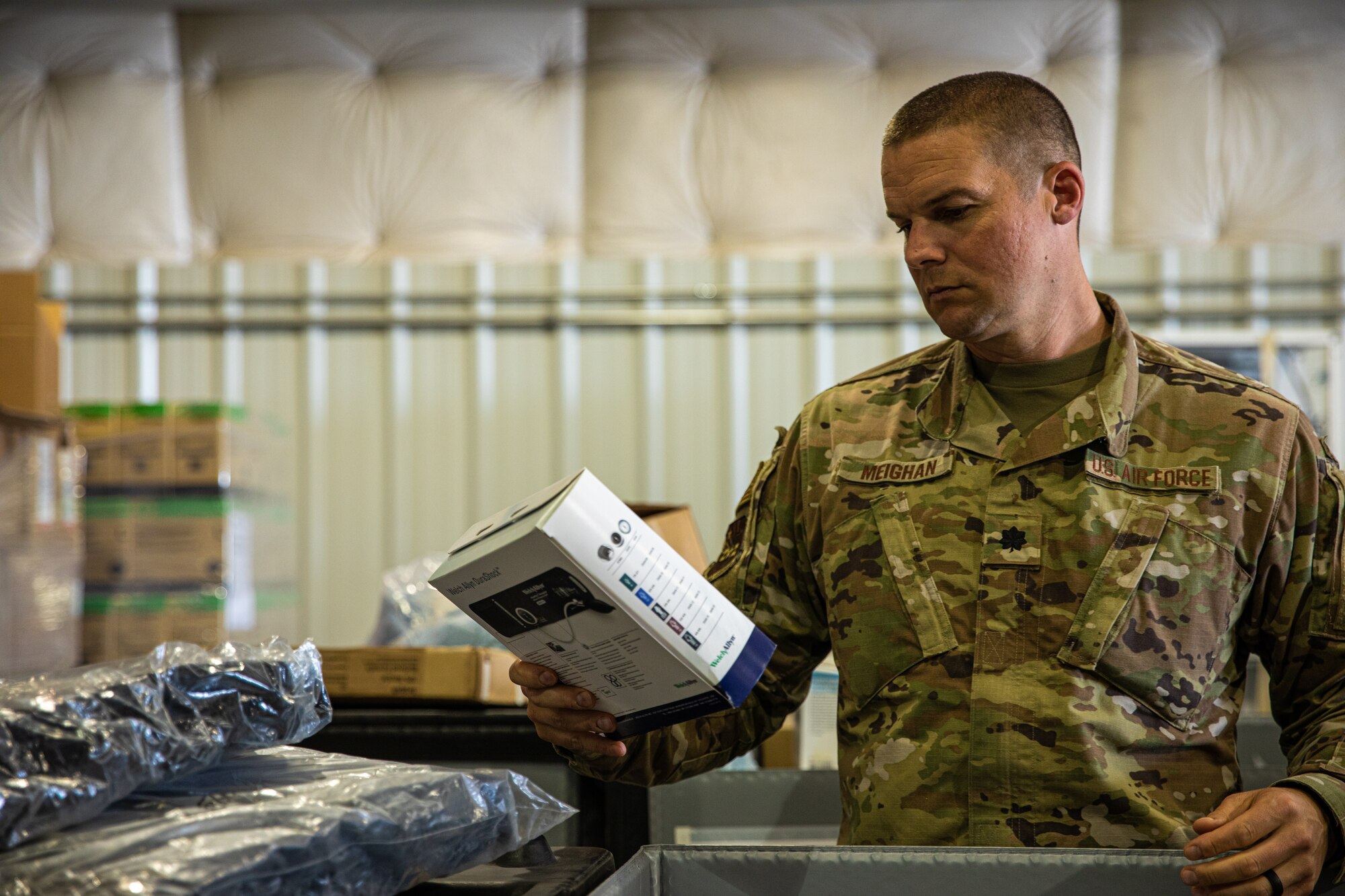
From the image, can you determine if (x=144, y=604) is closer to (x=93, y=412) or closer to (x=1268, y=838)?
(x=93, y=412)

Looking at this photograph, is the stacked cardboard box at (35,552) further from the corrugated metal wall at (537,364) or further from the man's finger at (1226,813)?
the man's finger at (1226,813)

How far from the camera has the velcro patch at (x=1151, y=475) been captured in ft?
4.68

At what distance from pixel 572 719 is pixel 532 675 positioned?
95 mm

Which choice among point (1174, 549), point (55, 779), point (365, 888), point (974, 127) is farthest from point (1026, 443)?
point (55, 779)

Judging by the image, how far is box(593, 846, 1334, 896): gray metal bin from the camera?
3.10 ft

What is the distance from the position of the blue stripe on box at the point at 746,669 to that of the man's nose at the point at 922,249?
1.89 ft

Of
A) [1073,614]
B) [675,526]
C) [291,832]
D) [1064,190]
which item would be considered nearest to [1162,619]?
[1073,614]

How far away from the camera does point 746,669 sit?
1117 millimetres

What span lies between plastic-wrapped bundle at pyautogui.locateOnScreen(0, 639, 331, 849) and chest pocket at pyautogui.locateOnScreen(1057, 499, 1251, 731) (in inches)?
34.3

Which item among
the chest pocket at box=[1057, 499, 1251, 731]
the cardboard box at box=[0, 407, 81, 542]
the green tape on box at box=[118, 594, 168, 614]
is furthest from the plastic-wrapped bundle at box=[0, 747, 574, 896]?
the green tape on box at box=[118, 594, 168, 614]

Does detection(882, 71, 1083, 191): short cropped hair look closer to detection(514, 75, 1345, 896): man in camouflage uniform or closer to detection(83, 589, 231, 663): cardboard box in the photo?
detection(514, 75, 1345, 896): man in camouflage uniform

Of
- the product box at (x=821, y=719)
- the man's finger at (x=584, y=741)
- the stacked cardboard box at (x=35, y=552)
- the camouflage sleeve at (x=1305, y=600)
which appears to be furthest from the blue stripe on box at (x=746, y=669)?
the stacked cardboard box at (x=35, y=552)

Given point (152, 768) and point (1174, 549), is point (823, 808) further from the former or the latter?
point (152, 768)

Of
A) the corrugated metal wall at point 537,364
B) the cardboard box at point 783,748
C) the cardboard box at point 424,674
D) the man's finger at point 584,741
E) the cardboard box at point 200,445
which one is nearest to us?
the man's finger at point 584,741
